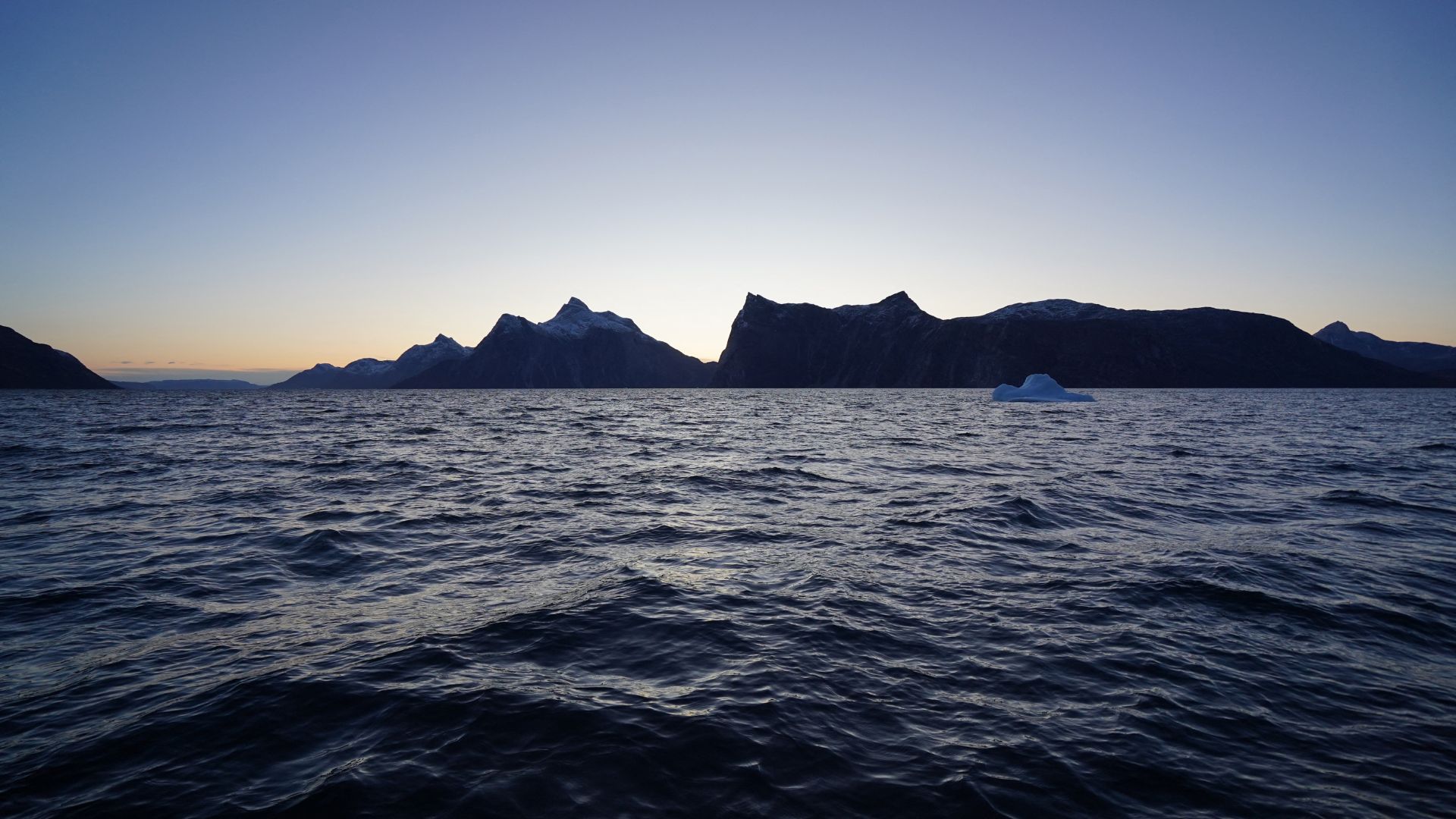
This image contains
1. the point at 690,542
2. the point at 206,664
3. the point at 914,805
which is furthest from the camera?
the point at 690,542

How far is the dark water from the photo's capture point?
5.92 m

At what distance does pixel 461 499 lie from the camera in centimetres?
2162

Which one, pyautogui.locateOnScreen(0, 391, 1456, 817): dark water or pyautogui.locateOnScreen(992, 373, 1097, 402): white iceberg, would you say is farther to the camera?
pyautogui.locateOnScreen(992, 373, 1097, 402): white iceberg

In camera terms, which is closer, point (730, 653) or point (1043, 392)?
point (730, 653)

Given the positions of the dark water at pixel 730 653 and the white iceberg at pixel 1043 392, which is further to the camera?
the white iceberg at pixel 1043 392

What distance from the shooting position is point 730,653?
9.03m

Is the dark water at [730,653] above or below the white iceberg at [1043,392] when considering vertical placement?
below

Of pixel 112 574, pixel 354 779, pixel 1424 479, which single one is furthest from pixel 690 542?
pixel 1424 479

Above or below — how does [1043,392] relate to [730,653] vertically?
above

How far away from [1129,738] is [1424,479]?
1214 inches

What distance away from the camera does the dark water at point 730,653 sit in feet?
19.4

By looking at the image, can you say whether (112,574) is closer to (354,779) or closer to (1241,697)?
(354,779)

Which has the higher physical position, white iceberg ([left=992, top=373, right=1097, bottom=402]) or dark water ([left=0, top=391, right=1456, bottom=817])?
white iceberg ([left=992, top=373, right=1097, bottom=402])

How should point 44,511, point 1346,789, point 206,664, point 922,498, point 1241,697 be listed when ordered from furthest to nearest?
point 922,498, point 44,511, point 206,664, point 1241,697, point 1346,789
